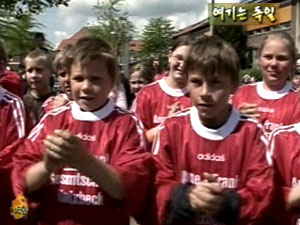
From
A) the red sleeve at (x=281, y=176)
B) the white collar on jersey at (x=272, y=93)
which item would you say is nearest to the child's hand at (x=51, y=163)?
the red sleeve at (x=281, y=176)

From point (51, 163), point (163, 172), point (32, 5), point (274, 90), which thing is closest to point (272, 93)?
point (274, 90)

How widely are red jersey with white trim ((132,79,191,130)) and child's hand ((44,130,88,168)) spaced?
241cm

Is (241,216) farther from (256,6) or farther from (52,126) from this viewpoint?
(256,6)

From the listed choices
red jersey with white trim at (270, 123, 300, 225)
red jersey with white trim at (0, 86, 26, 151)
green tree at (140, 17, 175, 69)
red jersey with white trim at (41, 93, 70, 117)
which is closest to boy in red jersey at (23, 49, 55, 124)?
red jersey with white trim at (41, 93, 70, 117)

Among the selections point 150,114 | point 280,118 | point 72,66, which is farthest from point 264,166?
point 150,114

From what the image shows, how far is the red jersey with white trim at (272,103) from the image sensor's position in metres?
5.10

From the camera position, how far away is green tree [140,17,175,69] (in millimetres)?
53831

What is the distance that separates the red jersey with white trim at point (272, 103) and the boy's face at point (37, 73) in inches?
64.6

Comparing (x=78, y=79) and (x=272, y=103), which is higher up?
(x=78, y=79)

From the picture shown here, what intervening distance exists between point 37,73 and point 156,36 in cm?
5050

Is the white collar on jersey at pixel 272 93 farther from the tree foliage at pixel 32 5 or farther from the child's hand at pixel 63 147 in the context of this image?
the tree foliage at pixel 32 5

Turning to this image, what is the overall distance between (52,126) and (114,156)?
355mm

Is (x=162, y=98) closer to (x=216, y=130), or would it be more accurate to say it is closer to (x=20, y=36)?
(x=216, y=130)

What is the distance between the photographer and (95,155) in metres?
3.60
